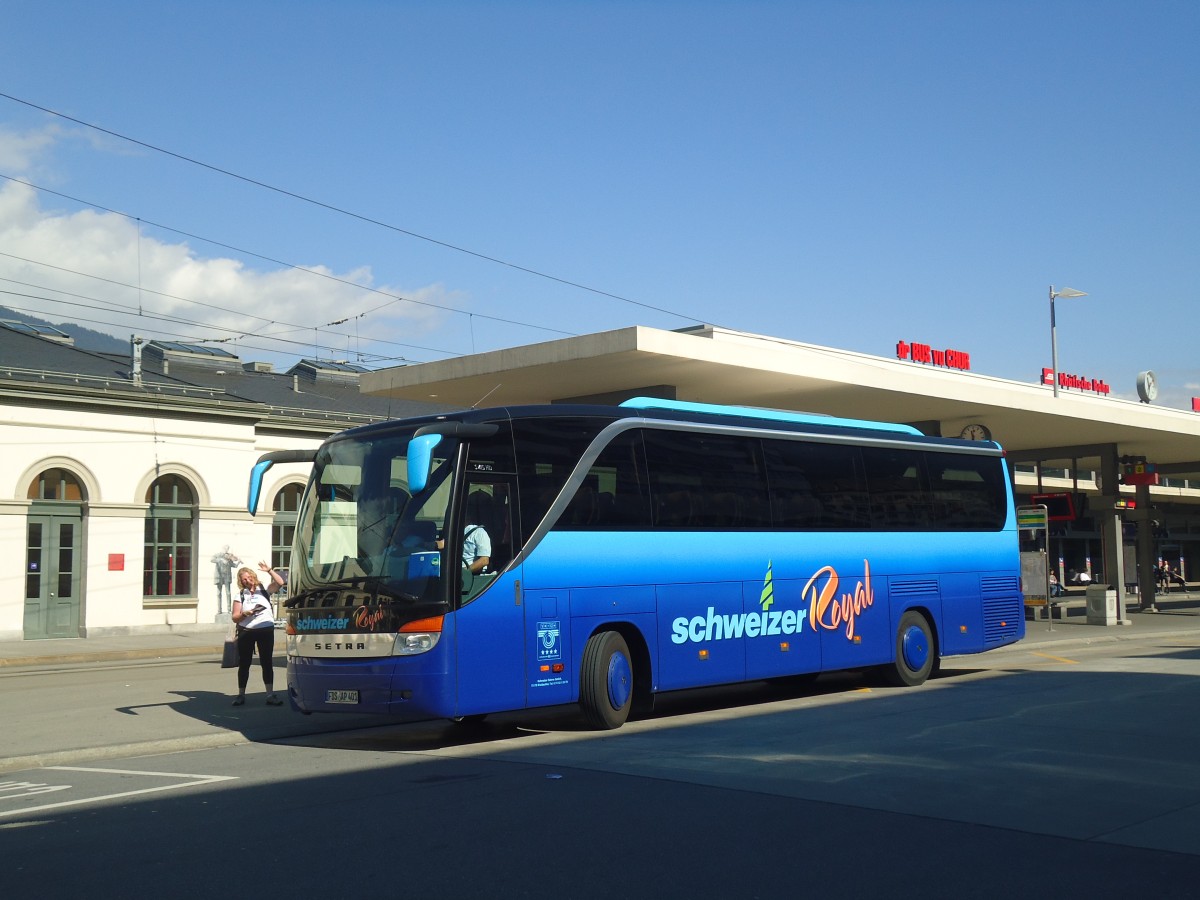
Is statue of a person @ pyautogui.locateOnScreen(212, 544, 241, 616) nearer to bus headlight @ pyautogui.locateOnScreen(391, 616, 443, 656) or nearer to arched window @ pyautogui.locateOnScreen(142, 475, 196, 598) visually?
arched window @ pyautogui.locateOnScreen(142, 475, 196, 598)

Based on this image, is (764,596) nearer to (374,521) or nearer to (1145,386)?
(374,521)

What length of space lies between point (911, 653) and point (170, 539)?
24.2m

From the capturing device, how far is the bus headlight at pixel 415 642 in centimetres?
1130

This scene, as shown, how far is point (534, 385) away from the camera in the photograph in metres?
25.7

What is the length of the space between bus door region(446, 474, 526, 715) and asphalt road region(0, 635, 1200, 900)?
606 millimetres

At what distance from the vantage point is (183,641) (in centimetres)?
3191

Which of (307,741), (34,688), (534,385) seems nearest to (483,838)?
(307,741)

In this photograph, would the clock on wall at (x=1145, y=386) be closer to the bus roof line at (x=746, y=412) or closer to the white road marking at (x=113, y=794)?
the bus roof line at (x=746, y=412)

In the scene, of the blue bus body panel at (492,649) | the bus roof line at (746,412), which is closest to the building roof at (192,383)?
the bus roof line at (746,412)

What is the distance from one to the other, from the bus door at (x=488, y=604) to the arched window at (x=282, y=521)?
1092 inches

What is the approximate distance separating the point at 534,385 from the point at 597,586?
1325 cm

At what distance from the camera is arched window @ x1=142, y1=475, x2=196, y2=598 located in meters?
34.6

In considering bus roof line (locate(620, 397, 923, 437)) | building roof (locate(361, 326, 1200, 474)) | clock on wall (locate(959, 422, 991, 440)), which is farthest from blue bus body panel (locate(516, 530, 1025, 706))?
clock on wall (locate(959, 422, 991, 440))

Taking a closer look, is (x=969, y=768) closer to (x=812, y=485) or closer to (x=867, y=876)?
(x=867, y=876)
